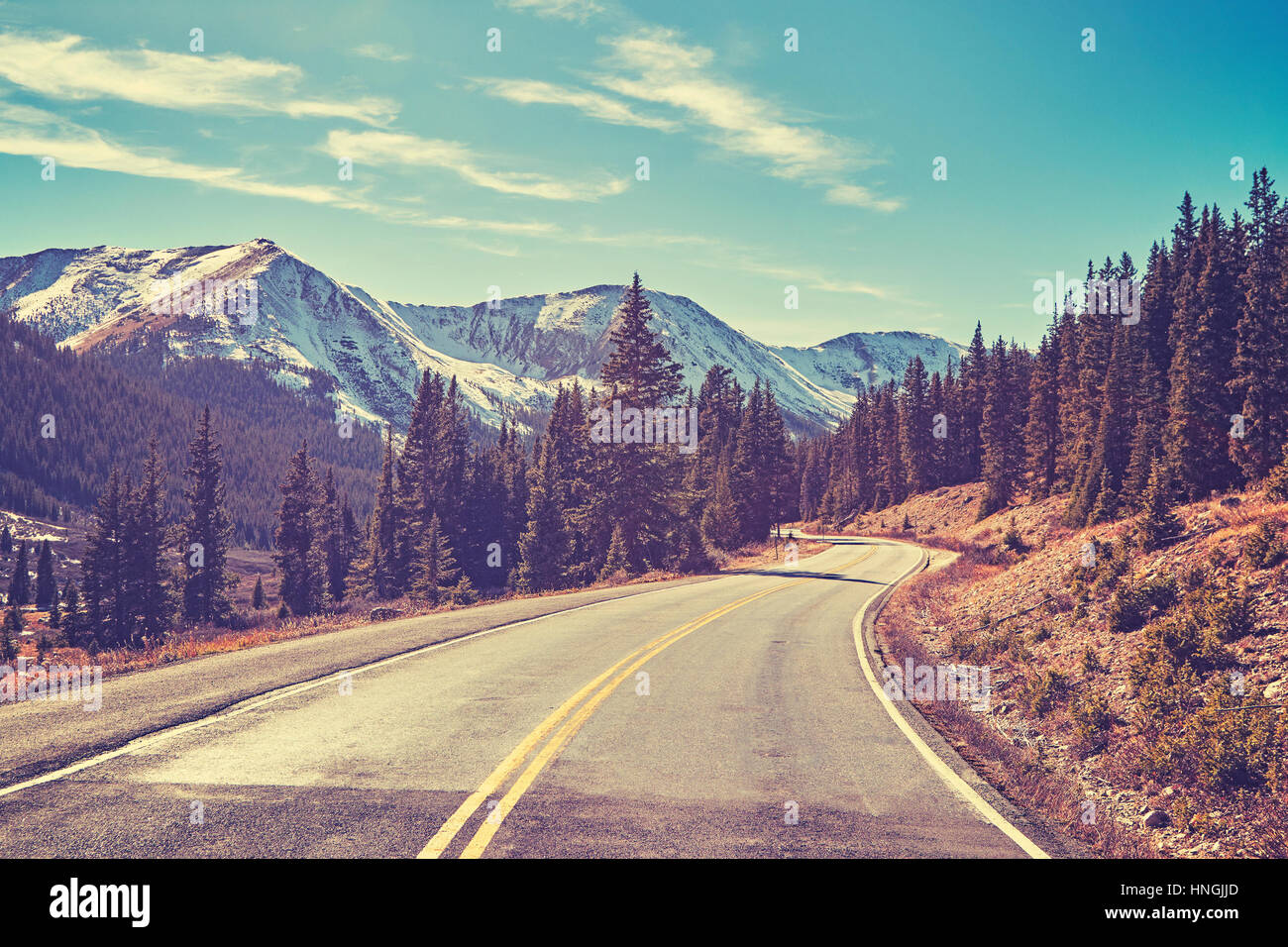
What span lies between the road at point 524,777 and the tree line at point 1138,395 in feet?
43.9

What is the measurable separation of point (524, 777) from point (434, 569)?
165ft

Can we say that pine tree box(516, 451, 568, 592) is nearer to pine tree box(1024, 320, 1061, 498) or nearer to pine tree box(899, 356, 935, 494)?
pine tree box(1024, 320, 1061, 498)

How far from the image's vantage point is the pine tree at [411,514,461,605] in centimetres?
5300

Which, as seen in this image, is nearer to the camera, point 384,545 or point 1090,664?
point 1090,664

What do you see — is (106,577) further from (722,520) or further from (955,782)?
(955,782)

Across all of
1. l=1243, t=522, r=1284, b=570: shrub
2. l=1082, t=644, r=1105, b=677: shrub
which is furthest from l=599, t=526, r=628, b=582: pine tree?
l=1243, t=522, r=1284, b=570: shrub

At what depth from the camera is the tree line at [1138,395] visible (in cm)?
2780

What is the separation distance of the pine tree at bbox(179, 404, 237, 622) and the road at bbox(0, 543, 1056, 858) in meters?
58.4

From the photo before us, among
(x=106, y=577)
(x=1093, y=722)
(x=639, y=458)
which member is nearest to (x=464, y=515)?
(x=106, y=577)

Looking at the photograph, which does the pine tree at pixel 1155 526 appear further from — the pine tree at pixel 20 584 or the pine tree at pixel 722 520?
the pine tree at pixel 20 584

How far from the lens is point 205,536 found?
59812 millimetres

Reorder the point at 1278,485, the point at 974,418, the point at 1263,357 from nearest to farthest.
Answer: the point at 1278,485 < the point at 1263,357 < the point at 974,418

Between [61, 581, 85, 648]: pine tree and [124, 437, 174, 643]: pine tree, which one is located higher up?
[124, 437, 174, 643]: pine tree
